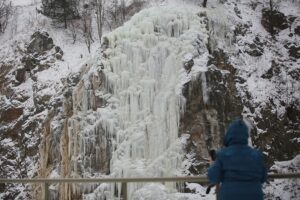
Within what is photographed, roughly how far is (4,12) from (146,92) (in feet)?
39.6

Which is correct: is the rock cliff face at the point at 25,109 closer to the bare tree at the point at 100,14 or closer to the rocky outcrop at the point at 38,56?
the rocky outcrop at the point at 38,56

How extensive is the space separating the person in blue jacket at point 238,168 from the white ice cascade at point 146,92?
9140mm

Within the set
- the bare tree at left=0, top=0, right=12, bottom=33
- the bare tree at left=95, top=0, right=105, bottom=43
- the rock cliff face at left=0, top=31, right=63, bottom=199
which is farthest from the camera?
the bare tree at left=0, top=0, right=12, bottom=33

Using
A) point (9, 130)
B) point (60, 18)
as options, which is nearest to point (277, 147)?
point (9, 130)

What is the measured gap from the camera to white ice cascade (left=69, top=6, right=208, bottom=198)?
44.9 feet

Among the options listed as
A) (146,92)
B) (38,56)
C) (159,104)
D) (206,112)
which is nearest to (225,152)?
(159,104)

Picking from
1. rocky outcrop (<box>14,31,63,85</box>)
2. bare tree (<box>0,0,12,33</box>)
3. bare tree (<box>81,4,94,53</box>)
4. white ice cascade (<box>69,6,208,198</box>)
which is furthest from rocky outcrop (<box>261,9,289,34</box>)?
bare tree (<box>0,0,12,33</box>)

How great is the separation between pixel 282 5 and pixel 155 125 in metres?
7.82

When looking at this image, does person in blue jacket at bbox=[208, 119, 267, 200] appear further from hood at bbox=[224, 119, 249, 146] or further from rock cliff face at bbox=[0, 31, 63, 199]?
rock cliff face at bbox=[0, 31, 63, 199]

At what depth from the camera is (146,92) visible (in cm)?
1440

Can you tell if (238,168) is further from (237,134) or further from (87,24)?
(87,24)

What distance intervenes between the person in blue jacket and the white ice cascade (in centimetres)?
914

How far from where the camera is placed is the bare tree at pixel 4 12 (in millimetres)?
22067

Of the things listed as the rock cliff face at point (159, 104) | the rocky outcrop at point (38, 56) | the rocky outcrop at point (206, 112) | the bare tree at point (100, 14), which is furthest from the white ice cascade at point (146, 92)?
the bare tree at point (100, 14)
